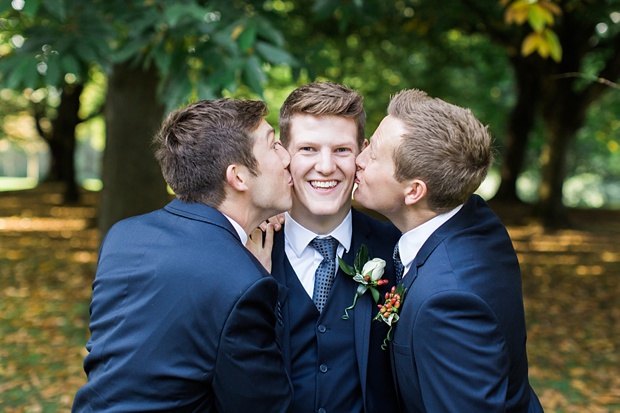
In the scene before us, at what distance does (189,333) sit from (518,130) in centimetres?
1765

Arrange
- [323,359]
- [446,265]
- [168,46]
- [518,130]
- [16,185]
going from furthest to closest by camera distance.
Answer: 1. [16,185]
2. [518,130]
3. [168,46]
4. [323,359]
5. [446,265]

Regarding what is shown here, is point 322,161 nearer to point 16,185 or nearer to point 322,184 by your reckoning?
point 322,184

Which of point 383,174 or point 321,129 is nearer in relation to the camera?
point 383,174

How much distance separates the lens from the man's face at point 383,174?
2.52 meters

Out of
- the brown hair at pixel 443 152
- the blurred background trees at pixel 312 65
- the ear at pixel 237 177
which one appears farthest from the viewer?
the blurred background trees at pixel 312 65

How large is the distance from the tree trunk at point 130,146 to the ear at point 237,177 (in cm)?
489

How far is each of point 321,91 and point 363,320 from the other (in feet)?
3.22

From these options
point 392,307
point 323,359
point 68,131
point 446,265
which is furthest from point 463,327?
point 68,131

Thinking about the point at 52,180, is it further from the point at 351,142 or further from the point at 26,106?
the point at 351,142

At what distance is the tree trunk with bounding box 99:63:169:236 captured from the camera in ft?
23.8

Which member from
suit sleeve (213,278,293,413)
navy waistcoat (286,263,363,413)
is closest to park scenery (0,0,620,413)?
navy waistcoat (286,263,363,413)

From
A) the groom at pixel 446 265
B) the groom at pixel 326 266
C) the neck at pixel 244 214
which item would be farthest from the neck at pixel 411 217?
the neck at pixel 244 214

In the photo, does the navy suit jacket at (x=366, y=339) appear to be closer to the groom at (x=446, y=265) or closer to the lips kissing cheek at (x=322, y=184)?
the groom at (x=446, y=265)

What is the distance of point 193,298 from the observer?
2.15 meters
